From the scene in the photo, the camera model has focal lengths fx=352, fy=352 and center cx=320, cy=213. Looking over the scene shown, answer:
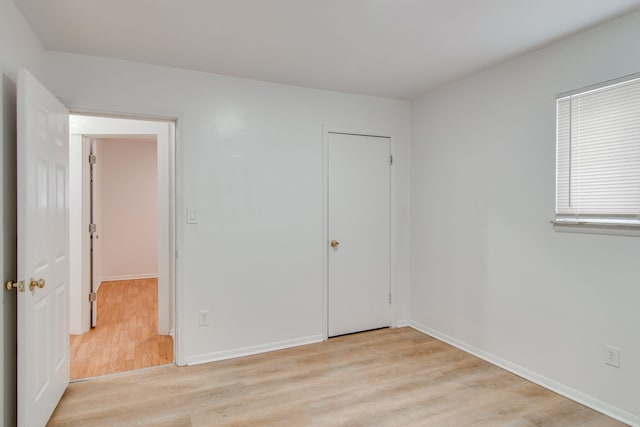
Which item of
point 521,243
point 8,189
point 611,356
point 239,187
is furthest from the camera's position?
point 239,187

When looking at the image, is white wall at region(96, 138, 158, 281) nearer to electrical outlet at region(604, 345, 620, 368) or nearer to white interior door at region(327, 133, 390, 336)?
white interior door at region(327, 133, 390, 336)

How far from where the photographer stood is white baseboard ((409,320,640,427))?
2.19 meters

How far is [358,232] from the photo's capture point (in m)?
3.77

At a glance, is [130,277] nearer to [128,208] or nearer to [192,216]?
[128,208]

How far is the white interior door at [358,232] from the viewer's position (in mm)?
3645

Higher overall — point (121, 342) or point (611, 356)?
point (611, 356)

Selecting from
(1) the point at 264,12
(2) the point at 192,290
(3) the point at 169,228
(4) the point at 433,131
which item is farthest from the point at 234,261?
(4) the point at 433,131

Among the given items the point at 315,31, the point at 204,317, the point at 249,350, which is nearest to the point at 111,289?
the point at 204,317

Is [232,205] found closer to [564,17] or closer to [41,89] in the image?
[41,89]

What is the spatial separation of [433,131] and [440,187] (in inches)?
23.6

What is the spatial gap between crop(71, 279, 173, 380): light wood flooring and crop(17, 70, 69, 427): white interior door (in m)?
0.50

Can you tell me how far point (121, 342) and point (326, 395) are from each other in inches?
90.5

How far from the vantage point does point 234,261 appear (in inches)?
126

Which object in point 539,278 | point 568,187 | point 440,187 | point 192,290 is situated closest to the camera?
point 568,187
